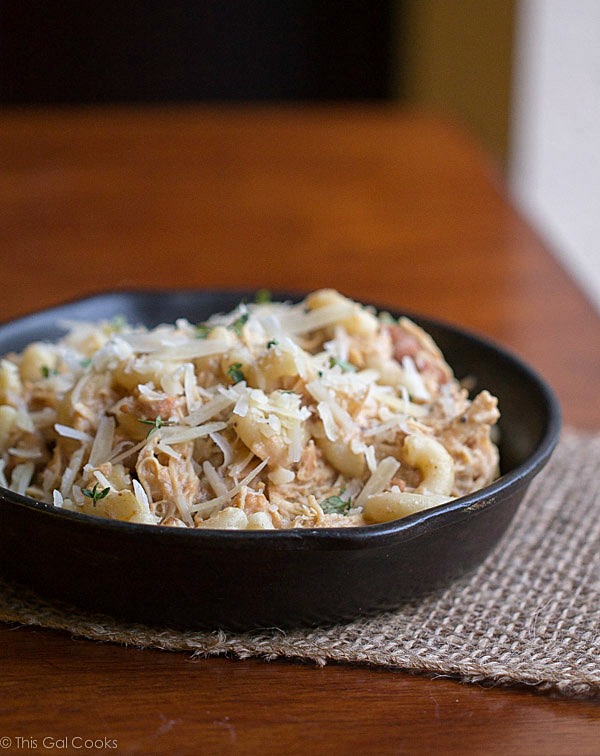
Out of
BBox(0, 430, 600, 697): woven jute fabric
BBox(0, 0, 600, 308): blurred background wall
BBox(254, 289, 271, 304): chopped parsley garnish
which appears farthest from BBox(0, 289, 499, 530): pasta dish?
BBox(0, 0, 600, 308): blurred background wall

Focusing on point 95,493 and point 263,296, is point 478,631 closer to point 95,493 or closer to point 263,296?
point 95,493

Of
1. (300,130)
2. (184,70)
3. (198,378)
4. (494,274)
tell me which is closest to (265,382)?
(198,378)

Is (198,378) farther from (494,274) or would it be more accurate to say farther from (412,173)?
(412,173)

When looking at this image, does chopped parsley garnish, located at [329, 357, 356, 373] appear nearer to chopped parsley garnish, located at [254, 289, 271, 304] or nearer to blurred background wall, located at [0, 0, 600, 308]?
chopped parsley garnish, located at [254, 289, 271, 304]

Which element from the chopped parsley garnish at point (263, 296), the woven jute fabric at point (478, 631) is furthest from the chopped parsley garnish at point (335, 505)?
the chopped parsley garnish at point (263, 296)

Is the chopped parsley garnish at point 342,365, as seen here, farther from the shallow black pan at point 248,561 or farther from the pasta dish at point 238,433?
the shallow black pan at point 248,561

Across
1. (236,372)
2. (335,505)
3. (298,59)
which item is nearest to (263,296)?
(236,372)
